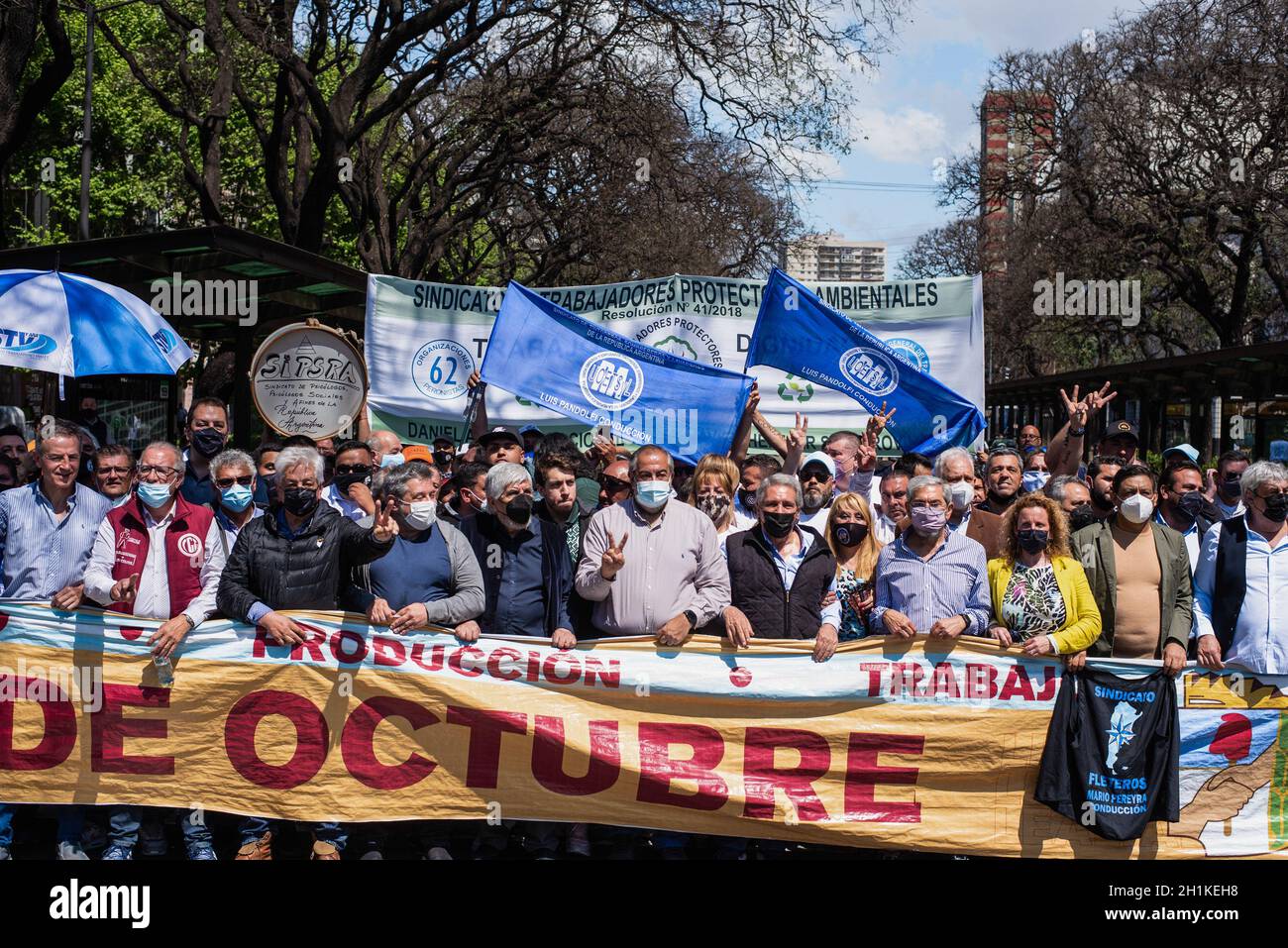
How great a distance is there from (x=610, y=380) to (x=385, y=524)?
314cm

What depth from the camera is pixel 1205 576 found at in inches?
245

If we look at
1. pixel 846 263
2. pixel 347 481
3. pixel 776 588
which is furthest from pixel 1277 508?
pixel 846 263

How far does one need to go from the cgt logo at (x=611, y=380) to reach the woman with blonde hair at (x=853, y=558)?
2.68 m

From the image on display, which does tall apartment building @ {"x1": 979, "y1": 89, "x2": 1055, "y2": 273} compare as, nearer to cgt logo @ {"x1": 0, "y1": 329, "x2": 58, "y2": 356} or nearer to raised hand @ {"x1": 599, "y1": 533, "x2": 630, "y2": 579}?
cgt logo @ {"x1": 0, "y1": 329, "x2": 58, "y2": 356}

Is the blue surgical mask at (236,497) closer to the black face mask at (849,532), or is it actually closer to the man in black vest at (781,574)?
the man in black vest at (781,574)

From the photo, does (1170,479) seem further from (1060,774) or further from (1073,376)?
(1073,376)

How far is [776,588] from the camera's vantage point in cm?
611

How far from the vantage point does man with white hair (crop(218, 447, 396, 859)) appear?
5848 mm

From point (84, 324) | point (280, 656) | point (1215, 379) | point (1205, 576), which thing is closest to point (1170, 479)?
point (1205, 576)

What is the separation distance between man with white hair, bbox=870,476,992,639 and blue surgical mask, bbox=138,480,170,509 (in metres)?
3.23

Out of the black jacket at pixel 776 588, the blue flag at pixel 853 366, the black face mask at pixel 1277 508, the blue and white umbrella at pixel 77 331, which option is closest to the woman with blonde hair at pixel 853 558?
the black jacket at pixel 776 588

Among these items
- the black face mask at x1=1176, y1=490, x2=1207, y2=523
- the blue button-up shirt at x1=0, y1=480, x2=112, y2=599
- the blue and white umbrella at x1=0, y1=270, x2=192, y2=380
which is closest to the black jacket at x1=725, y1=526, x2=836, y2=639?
the black face mask at x1=1176, y1=490, x2=1207, y2=523

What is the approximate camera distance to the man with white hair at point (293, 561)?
230 inches

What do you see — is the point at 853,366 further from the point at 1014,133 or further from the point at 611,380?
the point at 1014,133
